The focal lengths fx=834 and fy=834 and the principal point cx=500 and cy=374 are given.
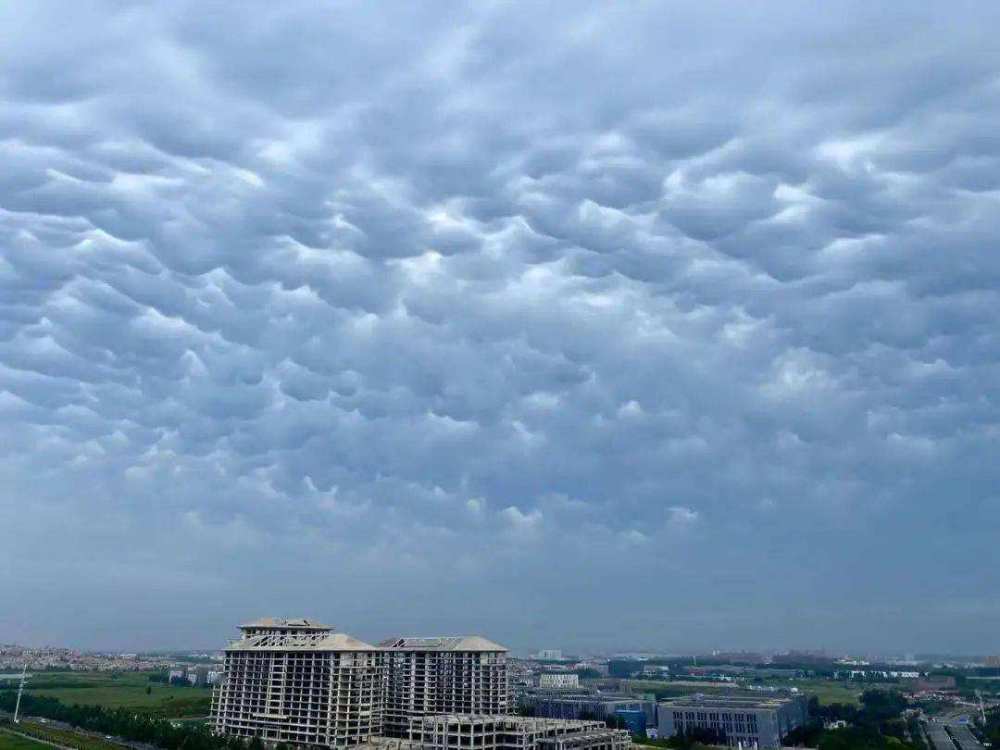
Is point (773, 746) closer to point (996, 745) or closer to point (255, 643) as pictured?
point (996, 745)

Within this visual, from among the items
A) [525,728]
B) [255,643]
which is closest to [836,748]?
[525,728]

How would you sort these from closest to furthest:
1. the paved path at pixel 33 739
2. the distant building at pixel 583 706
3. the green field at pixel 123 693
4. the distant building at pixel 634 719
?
the paved path at pixel 33 739 < the distant building at pixel 634 719 < the distant building at pixel 583 706 < the green field at pixel 123 693

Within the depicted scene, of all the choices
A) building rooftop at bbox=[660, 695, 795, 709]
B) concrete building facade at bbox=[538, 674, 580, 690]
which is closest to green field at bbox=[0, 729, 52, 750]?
building rooftop at bbox=[660, 695, 795, 709]

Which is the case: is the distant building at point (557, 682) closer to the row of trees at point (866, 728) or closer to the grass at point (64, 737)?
the row of trees at point (866, 728)

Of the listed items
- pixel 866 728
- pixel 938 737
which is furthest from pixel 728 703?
pixel 938 737

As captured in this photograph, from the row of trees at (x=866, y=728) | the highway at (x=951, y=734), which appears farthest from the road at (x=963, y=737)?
the row of trees at (x=866, y=728)
